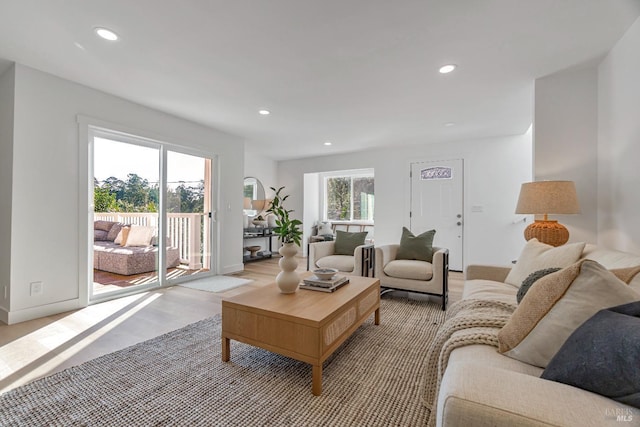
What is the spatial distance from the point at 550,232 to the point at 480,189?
2.43 metres

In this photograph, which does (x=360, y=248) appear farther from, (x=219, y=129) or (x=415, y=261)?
(x=219, y=129)

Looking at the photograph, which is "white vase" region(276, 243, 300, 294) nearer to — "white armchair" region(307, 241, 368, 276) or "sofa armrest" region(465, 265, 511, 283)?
"white armchair" region(307, 241, 368, 276)

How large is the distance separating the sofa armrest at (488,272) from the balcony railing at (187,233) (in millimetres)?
3609

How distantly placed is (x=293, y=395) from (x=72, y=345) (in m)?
1.80

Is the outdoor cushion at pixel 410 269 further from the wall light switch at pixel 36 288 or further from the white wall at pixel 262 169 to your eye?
the white wall at pixel 262 169

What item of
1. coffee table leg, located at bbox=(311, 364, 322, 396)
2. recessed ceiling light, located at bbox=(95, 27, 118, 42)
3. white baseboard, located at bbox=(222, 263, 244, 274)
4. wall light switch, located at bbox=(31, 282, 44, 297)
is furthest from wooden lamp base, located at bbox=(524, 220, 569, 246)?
wall light switch, located at bbox=(31, 282, 44, 297)

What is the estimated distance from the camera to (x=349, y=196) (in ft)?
22.4

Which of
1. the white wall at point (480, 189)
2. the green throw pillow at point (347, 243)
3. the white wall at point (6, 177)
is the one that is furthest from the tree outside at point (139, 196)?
the white wall at point (480, 189)

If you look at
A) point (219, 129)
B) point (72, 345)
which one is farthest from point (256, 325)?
point (219, 129)

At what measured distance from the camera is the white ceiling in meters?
1.79

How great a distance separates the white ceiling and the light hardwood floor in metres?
2.28

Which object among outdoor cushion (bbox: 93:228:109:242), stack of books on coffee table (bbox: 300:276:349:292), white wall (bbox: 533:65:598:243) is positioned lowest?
stack of books on coffee table (bbox: 300:276:349:292)

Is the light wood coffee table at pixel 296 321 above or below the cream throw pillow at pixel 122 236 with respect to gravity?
below

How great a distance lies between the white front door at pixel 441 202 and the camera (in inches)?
193
